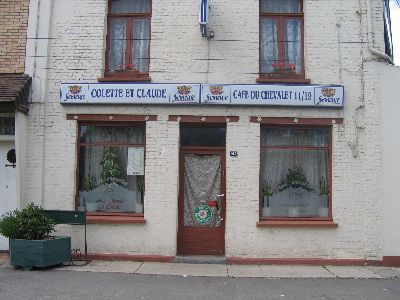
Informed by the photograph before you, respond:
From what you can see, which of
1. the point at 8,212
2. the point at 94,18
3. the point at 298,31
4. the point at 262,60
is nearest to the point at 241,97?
the point at 262,60

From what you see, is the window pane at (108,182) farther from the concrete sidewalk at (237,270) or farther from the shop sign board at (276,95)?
the shop sign board at (276,95)

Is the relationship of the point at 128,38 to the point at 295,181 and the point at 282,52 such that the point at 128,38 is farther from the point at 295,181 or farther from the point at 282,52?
the point at 295,181

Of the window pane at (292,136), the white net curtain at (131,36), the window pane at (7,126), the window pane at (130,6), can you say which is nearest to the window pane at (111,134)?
the white net curtain at (131,36)

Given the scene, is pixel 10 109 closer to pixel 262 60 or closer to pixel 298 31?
pixel 262 60

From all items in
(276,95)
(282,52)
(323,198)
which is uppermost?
(282,52)

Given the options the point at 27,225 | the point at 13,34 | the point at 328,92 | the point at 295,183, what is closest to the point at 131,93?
the point at 13,34

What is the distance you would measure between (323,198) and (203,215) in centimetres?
271

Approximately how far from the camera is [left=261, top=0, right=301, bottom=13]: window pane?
1086 centimetres

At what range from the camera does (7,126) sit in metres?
10.6

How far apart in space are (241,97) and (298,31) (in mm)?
2207

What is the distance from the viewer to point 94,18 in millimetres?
10734

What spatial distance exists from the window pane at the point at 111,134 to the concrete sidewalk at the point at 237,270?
2.73m

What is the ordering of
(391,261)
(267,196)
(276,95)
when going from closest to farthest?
(391,261) → (276,95) → (267,196)

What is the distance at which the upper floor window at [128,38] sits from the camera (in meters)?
10.8
